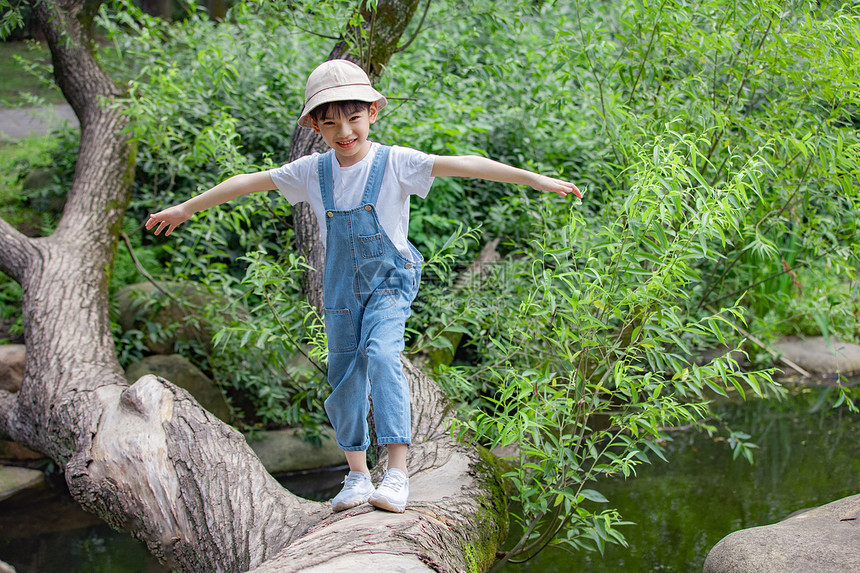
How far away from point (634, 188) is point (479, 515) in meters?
1.33

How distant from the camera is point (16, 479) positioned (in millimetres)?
4621

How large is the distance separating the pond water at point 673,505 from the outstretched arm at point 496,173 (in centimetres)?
200

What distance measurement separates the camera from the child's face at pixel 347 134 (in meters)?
2.54

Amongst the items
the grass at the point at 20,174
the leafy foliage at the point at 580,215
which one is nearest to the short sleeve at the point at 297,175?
the leafy foliage at the point at 580,215

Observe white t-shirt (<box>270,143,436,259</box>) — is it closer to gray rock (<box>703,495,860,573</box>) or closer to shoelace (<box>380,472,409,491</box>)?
shoelace (<box>380,472,409,491</box>)

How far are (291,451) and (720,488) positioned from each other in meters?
2.63

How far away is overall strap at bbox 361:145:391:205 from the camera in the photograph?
2.59 metres

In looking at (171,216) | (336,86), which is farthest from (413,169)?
(171,216)

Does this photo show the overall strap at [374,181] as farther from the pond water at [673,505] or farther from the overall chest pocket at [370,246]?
the pond water at [673,505]

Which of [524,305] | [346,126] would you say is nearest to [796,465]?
[524,305]

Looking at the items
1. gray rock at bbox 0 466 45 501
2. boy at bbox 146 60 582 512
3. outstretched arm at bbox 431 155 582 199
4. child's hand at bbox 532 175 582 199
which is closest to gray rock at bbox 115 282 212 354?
gray rock at bbox 0 466 45 501

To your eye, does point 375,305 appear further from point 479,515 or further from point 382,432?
point 479,515

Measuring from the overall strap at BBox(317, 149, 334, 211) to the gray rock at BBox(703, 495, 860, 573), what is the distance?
2.06 metres

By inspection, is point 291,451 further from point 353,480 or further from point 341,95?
point 341,95
